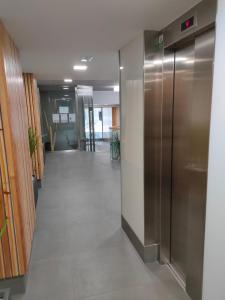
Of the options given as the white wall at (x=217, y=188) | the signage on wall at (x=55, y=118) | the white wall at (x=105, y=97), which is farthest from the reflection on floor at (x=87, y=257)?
the white wall at (x=105, y=97)

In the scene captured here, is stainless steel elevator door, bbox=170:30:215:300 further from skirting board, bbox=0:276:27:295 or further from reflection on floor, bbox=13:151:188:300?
skirting board, bbox=0:276:27:295

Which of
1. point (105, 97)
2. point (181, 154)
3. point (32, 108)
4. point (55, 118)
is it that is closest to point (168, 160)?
point (181, 154)

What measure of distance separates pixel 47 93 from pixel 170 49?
913 cm

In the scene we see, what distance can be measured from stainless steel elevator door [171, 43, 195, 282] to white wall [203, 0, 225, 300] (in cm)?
43

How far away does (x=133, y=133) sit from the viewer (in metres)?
2.74

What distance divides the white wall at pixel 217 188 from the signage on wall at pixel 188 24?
0.94 feet

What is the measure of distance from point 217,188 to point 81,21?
5.82 ft

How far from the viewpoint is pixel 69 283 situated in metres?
2.34

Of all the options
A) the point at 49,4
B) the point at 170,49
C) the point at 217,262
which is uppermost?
the point at 49,4

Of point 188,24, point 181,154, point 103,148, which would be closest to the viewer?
point 188,24

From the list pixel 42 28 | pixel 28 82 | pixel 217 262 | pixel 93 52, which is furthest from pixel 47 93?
pixel 217 262

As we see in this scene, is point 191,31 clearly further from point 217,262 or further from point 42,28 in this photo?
point 217,262

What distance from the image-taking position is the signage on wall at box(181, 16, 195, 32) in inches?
68.9

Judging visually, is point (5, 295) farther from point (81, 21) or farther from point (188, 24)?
point (188, 24)
